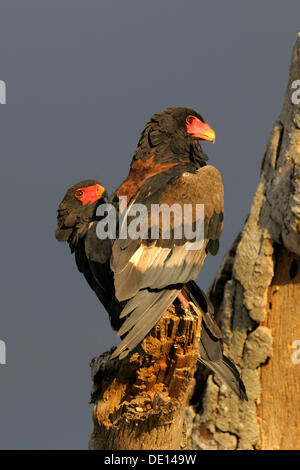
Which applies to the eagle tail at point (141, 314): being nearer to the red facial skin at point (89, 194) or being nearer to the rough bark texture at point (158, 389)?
the rough bark texture at point (158, 389)

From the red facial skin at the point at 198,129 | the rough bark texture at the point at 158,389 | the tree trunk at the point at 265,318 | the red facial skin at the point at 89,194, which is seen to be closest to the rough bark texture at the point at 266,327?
the tree trunk at the point at 265,318

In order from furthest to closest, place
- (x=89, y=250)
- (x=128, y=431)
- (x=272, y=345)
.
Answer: (x=272, y=345) → (x=89, y=250) → (x=128, y=431)

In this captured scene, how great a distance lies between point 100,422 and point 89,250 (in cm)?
126

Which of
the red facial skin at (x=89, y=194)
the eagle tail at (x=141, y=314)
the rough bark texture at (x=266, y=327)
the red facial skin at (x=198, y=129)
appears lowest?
the rough bark texture at (x=266, y=327)

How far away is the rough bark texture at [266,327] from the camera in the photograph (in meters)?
7.98

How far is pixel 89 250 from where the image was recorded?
17.3 feet

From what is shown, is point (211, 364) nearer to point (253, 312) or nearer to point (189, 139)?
point (189, 139)

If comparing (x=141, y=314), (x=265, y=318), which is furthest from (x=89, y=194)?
(x=265, y=318)

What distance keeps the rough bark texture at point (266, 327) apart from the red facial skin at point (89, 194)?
288 cm

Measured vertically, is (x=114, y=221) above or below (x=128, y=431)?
above

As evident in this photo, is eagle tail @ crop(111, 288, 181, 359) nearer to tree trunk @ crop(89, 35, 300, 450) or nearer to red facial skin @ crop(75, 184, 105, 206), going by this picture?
red facial skin @ crop(75, 184, 105, 206)

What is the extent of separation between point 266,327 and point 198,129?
10.5ft

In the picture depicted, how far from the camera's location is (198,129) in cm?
574
